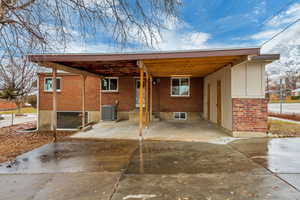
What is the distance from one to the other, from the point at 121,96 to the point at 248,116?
7.69m

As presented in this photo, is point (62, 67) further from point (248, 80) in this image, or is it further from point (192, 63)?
point (248, 80)

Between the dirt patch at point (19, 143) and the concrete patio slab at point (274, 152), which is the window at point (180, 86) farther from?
the dirt patch at point (19, 143)

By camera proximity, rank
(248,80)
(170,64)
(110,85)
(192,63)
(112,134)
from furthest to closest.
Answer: (110,85), (112,134), (170,64), (192,63), (248,80)

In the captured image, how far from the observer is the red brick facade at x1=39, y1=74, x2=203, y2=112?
11062 millimetres

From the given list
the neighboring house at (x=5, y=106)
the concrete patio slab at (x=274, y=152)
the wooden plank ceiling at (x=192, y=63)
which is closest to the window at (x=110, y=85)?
the wooden plank ceiling at (x=192, y=63)

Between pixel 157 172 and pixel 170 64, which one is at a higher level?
pixel 170 64

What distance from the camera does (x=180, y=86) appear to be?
11203mm

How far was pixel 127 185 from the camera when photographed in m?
2.82

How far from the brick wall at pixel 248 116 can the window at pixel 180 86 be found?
5.08 meters

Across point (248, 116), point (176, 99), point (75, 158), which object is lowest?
point (75, 158)

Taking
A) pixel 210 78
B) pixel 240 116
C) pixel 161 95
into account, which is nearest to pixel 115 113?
pixel 161 95

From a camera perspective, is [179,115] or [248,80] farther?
[179,115]

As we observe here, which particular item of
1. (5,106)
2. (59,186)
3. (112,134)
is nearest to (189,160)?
(59,186)

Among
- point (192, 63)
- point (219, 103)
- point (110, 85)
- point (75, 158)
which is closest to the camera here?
point (75, 158)
